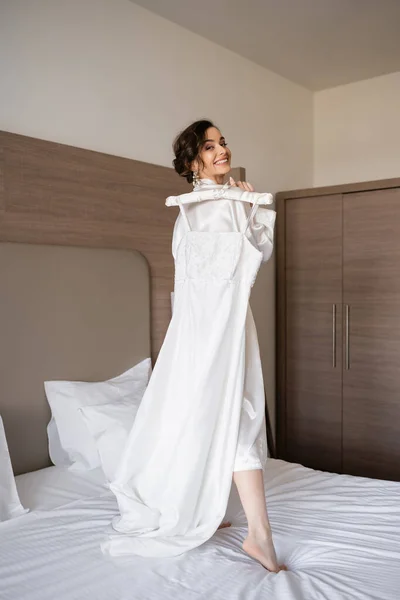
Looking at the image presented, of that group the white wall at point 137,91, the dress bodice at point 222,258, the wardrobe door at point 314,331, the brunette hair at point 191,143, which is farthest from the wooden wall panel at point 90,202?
the wardrobe door at point 314,331

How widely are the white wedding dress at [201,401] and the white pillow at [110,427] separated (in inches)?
14.1

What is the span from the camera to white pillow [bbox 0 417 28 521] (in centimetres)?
178

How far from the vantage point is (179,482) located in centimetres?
163

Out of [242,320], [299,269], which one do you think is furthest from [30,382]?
[299,269]

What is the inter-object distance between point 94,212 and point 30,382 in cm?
79

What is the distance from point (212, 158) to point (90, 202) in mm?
821

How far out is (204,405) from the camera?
1638 mm

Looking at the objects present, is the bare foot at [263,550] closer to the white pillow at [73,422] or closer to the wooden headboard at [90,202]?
the white pillow at [73,422]

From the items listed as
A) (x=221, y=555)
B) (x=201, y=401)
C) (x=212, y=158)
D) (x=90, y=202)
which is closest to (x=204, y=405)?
(x=201, y=401)

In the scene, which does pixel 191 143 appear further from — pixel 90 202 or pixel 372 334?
pixel 372 334

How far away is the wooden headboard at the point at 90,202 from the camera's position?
7.24 ft

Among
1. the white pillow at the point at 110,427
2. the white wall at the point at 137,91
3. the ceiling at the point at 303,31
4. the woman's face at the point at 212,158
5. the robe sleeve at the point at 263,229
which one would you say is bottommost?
the white pillow at the point at 110,427

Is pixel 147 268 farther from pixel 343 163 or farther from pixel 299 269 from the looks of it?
pixel 343 163

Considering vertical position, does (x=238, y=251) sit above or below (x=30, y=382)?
above
